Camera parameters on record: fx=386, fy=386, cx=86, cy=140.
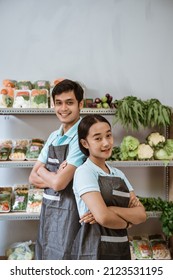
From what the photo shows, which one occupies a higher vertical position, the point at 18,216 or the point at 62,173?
the point at 62,173

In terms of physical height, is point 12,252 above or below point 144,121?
below

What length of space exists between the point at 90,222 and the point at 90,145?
22 centimetres

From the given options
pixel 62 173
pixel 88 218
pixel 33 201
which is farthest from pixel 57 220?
pixel 33 201

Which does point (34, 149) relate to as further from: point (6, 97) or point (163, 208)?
point (163, 208)

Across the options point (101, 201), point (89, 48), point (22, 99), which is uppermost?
point (89, 48)

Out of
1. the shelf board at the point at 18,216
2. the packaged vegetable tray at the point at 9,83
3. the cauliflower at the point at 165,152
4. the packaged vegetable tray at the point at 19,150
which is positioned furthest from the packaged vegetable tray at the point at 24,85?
the cauliflower at the point at 165,152

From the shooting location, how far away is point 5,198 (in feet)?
7.09

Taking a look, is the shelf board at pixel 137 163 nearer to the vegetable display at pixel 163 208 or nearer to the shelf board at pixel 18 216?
the vegetable display at pixel 163 208

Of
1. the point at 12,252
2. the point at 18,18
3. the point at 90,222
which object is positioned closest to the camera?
the point at 90,222

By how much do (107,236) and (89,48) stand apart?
1.53 metres

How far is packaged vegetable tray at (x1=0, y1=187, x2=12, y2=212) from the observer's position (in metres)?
2.15

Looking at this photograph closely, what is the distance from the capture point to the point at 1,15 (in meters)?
2.27

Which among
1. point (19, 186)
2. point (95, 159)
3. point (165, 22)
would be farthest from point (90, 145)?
point (165, 22)

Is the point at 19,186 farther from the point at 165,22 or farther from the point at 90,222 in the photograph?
the point at 165,22
